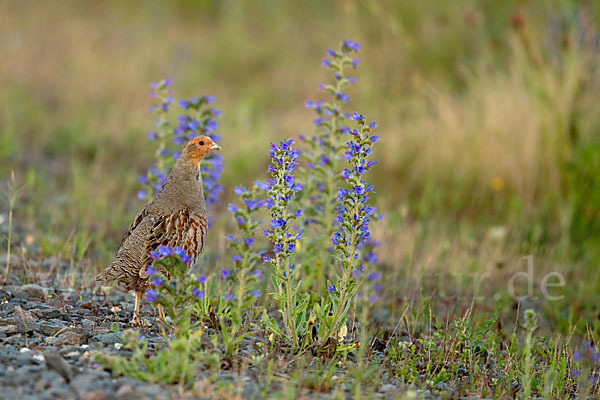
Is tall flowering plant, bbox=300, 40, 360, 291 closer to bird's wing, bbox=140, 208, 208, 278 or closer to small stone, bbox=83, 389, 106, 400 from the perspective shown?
bird's wing, bbox=140, 208, 208, 278

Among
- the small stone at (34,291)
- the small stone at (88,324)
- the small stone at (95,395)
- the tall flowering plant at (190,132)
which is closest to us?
the small stone at (95,395)

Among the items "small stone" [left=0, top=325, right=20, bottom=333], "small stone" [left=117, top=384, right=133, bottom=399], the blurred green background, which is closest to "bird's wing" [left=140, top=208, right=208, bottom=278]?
"small stone" [left=0, top=325, right=20, bottom=333]

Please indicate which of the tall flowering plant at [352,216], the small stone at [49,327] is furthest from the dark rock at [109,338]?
the tall flowering plant at [352,216]

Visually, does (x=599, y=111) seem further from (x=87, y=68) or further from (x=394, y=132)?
(x=87, y=68)

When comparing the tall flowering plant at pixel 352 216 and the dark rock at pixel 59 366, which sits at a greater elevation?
the tall flowering plant at pixel 352 216

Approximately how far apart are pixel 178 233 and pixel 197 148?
675 mm

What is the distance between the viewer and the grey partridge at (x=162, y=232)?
13.8 feet

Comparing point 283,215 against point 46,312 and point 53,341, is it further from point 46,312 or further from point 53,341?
point 46,312

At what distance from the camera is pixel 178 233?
13.8 feet

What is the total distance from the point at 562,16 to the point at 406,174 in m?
2.68

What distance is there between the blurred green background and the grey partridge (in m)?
1.32

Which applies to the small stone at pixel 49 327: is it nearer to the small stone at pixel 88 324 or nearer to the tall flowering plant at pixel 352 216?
the small stone at pixel 88 324

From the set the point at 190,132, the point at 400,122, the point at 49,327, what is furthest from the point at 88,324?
the point at 400,122

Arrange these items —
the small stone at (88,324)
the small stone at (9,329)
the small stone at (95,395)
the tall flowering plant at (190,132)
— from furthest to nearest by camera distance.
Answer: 1. the tall flowering plant at (190,132)
2. the small stone at (88,324)
3. the small stone at (9,329)
4. the small stone at (95,395)
